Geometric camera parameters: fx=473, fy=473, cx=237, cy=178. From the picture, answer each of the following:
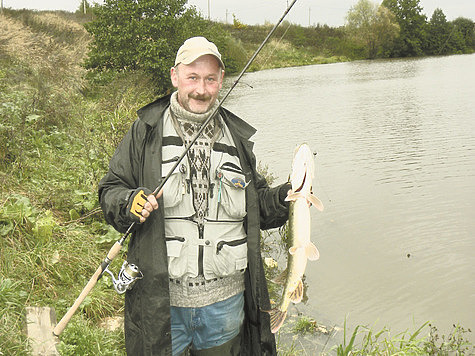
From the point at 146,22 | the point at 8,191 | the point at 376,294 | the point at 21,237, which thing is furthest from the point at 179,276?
the point at 146,22

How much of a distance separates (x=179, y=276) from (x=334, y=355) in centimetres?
330

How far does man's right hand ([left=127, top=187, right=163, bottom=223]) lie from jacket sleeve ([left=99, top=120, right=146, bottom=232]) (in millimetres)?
183

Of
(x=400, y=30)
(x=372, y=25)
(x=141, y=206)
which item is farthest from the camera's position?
(x=372, y=25)

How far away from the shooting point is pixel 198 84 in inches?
106

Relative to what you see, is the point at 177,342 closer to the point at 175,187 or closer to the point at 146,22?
the point at 175,187

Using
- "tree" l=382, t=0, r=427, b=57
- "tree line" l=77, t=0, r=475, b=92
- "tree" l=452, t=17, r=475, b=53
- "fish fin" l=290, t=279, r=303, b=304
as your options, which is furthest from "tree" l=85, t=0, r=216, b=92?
"tree" l=382, t=0, r=427, b=57

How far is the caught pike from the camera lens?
2555 mm

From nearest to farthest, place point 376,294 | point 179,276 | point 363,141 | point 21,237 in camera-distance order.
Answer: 1. point 179,276
2. point 21,237
3. point 376,294
4. point 363,141

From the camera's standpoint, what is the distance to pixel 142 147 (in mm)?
2637

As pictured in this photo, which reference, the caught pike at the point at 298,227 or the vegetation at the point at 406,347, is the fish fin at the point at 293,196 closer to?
the caught pike at the point at 298,227

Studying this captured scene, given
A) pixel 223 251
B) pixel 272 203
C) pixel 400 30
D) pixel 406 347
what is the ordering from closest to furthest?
1. pixel 223 251
2. pixel 272 203
3. pixel 406 347
4. pixel 400 30

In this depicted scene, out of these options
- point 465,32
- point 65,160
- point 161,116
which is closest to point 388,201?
point 65,160

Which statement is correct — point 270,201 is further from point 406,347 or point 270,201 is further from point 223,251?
point 406,347

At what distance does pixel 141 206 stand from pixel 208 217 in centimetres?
43
